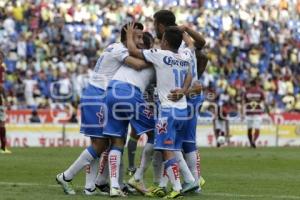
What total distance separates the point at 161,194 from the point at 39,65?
80.1ft

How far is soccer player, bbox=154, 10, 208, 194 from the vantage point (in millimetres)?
12891

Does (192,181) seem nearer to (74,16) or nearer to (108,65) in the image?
(108,65)

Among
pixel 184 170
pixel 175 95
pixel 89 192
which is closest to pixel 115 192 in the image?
pixel 89 192

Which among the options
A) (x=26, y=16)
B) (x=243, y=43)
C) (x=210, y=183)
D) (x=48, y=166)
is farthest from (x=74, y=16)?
(x=210, y=183)

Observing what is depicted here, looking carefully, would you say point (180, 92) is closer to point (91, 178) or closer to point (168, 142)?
point (168, 142)

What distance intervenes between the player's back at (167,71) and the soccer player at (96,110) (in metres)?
0.24

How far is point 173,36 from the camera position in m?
12.3

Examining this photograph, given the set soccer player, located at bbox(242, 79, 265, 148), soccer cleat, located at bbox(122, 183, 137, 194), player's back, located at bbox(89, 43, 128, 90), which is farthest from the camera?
soccer player, located at bbox(242, 79, 265, 148)

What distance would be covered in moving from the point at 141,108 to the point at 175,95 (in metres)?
0.60

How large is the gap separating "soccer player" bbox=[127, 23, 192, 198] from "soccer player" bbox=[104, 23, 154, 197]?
326 mm

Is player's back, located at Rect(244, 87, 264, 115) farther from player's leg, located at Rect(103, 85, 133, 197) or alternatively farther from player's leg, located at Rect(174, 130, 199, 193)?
player's leg, located at Rect(103, 85, 133, 197)

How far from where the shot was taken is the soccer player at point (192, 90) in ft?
42.3

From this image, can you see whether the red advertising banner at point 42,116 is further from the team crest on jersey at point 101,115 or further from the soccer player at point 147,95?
the team crest on jersey at point 101,115

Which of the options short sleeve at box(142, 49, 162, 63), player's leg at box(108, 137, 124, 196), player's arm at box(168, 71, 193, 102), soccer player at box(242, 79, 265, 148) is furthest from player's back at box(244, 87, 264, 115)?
short sleeve at box(142, 49, 162, 63)
